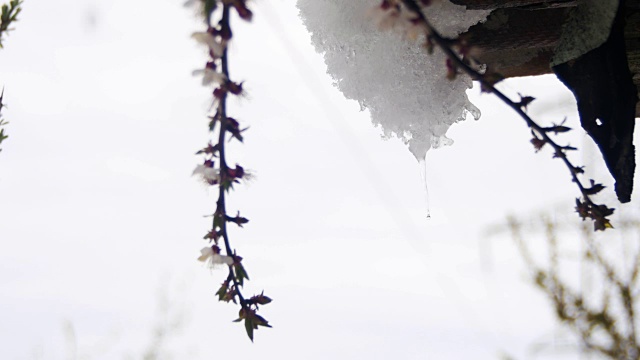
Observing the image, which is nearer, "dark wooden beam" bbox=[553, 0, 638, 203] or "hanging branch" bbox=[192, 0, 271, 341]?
"hanging branch" bbox=[192, 0, 271, 341]

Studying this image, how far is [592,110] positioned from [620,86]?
4 centimetres

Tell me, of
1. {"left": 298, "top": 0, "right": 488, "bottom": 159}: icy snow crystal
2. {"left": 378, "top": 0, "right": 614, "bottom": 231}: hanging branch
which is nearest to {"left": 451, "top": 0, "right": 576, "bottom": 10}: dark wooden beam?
{"left": 298, "top": 0, "right": 488, "bottom": 159}: icy snow crystal

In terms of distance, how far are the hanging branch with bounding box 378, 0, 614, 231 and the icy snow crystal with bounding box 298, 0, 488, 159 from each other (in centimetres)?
31

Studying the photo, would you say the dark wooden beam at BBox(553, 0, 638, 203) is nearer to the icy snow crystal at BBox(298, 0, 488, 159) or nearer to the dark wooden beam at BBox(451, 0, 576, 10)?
the dark wooden beam at BBox(451, 0, 576, 10)

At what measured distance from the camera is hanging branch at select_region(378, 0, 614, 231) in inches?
16.1

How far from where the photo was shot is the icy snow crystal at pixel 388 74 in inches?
35.3

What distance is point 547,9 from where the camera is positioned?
0.82 meters

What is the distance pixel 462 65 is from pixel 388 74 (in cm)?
46

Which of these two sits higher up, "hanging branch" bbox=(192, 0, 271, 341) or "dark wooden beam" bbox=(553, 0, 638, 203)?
"dark wooden beam" bbox=(553, 0, 638, 203)

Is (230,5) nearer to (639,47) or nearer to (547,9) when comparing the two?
(547,9)

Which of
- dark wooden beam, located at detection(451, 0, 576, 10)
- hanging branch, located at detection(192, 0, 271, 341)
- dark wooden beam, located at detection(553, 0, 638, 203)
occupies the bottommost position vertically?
hanging branch, located at detection(192, 0, 271, 341)

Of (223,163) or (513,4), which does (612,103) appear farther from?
(223,163)

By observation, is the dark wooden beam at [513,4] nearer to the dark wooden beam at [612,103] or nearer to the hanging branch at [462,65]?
the dark wooden beam at [612,103]

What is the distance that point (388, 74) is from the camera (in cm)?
92
